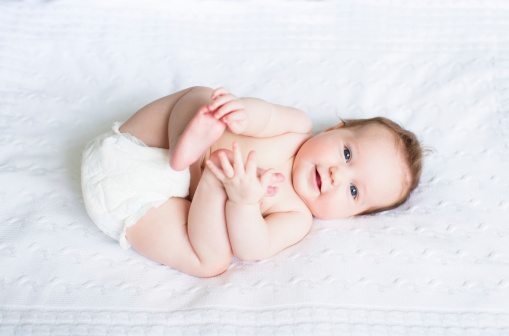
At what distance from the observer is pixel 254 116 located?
1.19m

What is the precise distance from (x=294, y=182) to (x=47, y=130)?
2.20ft

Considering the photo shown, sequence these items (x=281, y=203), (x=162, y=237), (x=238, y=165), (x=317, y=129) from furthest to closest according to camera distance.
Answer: (x=317, y=129)
(x=281, y=203)
(x=162, y=237)
(x=238, y=165)

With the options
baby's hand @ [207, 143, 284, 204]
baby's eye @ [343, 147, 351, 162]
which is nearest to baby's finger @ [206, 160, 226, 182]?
baby's hand @ [207, 143, 284, 204]

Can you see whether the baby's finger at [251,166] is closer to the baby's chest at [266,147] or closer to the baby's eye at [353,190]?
the baby's chest at [266,147]

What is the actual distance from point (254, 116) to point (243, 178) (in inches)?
9.1

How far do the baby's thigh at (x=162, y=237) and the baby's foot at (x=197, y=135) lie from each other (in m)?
0.14

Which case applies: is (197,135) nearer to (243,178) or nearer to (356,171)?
(243,178)

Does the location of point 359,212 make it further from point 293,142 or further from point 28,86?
point 28,86

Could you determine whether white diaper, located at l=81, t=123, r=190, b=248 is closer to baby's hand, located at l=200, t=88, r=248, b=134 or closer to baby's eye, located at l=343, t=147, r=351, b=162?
baby's hand, located at l=200, t=88, r=248, b=134

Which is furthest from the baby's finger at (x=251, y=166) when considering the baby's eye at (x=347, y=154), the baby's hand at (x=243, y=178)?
the baby's eye at (x=347, y=154)

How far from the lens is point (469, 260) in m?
1.15

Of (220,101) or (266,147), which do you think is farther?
(266,147)

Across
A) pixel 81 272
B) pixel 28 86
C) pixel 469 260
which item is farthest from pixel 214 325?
pixel 28 86

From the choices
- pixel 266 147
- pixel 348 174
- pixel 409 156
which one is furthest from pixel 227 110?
pixel 409 156
